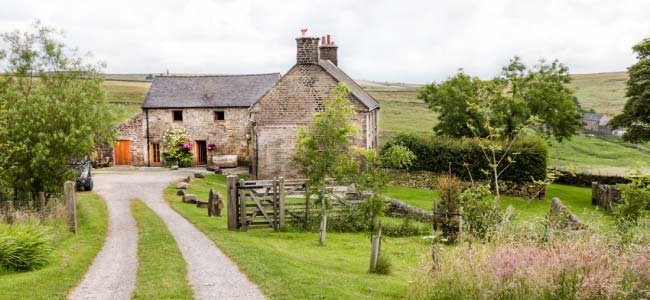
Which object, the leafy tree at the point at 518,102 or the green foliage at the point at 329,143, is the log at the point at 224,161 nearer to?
the leafy tree at the point at 518,102

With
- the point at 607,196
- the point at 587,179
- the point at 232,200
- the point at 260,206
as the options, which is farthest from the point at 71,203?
the point at 587,179

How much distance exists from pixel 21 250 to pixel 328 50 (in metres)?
37.2

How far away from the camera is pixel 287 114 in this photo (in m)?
35.5

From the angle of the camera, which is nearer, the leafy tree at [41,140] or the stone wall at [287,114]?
the leafy tree at [41,140]

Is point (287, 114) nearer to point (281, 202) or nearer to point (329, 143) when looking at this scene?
point (281, 202)

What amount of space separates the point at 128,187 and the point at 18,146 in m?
12.4

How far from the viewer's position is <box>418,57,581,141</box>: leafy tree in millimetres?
43031

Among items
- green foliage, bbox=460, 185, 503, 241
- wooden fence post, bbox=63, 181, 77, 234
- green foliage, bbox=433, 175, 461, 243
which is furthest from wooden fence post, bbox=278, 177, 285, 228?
green foliage, bbox=460, 185, 503, 241

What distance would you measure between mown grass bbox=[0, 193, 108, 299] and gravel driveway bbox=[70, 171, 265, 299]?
0.30m

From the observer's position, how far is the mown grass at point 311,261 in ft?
39.2

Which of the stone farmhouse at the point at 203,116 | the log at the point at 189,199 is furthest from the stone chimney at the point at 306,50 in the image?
the log at the point at 189,199

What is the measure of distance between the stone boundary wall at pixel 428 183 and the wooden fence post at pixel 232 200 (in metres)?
19.4

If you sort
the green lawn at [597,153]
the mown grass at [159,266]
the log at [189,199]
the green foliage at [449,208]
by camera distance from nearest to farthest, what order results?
1. the mown grass at [159,266]
2. the green foliage at [449,208]
3. the log at [189,199]
4. the green lawn at [597,153]

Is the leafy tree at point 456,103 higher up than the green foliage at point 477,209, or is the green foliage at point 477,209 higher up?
the leafy tree at point 456,103
